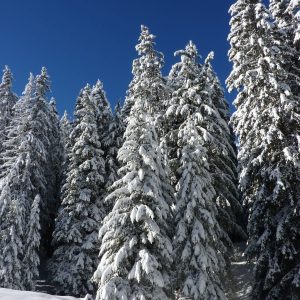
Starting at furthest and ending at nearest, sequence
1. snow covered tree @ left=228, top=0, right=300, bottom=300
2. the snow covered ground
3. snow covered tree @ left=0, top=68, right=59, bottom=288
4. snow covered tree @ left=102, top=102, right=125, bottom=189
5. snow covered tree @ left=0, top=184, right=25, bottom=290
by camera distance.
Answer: snow covered tree @ left=102, top=102, right=125, bottom=189, snow covered tree @ left=0, top=68, right=59, bottom=288, snow covered tree @ left=0, top=184, right=25, bottom=290, the snow covered ground, snow covered tree @ left=228, top=0, right=300, bottom=300

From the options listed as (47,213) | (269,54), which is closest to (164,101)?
(269,54)

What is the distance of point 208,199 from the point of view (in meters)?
24.4

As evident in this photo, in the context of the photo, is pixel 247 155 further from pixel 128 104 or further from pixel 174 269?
pixel 128 104

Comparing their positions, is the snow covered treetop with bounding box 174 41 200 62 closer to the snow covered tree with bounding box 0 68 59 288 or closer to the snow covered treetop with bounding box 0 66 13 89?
the snow covered tree with bounding box 0 68 59 288

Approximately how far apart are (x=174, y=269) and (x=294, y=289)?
22.2 feet

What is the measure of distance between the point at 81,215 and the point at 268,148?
52.0 ft

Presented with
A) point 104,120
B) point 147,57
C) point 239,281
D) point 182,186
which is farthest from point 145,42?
point 239,281

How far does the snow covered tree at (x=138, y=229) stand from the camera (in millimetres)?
20469

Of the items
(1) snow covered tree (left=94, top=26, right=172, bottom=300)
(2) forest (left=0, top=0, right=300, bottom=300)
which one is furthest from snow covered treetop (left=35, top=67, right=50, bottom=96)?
(1) snow covered tree (left=94, top=26, right=172, bottom=300)

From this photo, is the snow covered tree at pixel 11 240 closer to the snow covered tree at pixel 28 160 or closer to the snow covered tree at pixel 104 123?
the snow covered tree at pixel 28 160

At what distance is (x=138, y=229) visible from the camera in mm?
22078

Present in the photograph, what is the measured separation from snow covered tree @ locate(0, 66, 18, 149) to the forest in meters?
6.47

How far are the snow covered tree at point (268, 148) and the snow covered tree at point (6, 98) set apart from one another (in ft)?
80.5

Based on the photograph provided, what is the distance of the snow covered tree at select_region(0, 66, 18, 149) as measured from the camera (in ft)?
137
